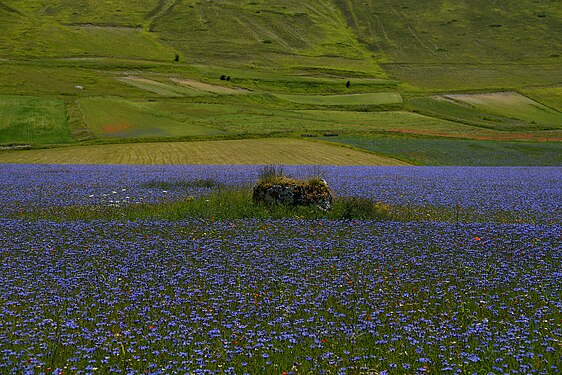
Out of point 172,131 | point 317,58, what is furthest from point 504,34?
point 172,131

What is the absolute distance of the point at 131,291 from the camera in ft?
36.2

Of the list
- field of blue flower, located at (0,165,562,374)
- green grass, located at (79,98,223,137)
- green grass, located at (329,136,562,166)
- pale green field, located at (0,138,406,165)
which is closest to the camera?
field of blue flower, located at (0,165,562,374)

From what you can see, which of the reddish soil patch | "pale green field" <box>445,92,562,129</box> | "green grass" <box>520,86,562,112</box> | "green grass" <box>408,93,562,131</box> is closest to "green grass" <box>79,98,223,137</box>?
the reddish soil patch

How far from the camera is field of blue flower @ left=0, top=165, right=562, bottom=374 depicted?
816cm

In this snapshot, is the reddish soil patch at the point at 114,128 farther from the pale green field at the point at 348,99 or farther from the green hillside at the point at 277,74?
the pale green field at the point at 348,99

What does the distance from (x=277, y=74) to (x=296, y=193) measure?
114 meters

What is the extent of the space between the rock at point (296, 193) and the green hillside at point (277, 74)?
32975 mm

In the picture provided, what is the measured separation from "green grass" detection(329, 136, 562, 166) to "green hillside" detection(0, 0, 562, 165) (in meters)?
0.57

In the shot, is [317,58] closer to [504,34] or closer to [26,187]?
[504,34]

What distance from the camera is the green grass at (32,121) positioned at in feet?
196

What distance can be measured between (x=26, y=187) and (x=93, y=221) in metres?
9.89

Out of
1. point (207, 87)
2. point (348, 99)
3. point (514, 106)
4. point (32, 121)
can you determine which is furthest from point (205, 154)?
point (514, 106)

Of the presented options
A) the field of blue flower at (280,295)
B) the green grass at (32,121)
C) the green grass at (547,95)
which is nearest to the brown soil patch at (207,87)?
the green grass at (32,121)

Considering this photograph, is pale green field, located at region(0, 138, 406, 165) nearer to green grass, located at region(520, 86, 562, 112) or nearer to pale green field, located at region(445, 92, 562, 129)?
pale green field, located at region(445, 92, 562, 129)
